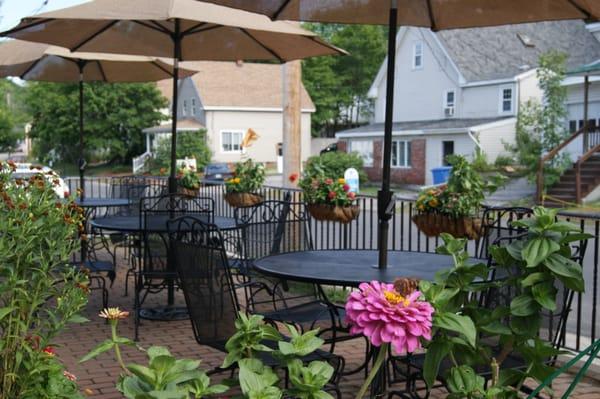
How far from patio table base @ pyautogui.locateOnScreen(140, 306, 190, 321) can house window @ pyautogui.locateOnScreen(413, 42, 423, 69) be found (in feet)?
111

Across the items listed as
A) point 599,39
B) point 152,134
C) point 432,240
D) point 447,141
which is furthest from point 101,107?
point 432,240

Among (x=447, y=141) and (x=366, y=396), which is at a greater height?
(x=447, y=141)

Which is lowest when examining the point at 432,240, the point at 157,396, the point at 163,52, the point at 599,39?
the point at 432,240

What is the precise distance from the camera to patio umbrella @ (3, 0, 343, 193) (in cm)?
630

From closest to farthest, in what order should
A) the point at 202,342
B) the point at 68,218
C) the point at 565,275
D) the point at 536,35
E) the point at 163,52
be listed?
the point at 565,275, the point at 68,218, the point at 202,342, the point at 163,52, the point at 536,35

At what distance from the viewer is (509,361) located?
12.6 feet

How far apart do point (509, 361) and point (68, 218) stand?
7.33 feet

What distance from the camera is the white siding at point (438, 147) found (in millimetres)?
34109

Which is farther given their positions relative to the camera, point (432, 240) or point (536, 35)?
point (536, 35)

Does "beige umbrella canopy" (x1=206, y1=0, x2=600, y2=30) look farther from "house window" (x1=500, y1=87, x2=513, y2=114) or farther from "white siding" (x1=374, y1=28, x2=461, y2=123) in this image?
"white siding" (x1=374, y1=28, x2=461, y2=123)

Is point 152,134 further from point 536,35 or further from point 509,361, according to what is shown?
point 509,361

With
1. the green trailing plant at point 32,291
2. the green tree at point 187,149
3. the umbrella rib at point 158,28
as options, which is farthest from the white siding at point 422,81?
the green trailing plant at point 32,291

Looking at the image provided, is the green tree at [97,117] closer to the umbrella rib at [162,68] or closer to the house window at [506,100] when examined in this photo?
the house window at [506,100]

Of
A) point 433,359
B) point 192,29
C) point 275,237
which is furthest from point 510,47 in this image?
point 433,359
